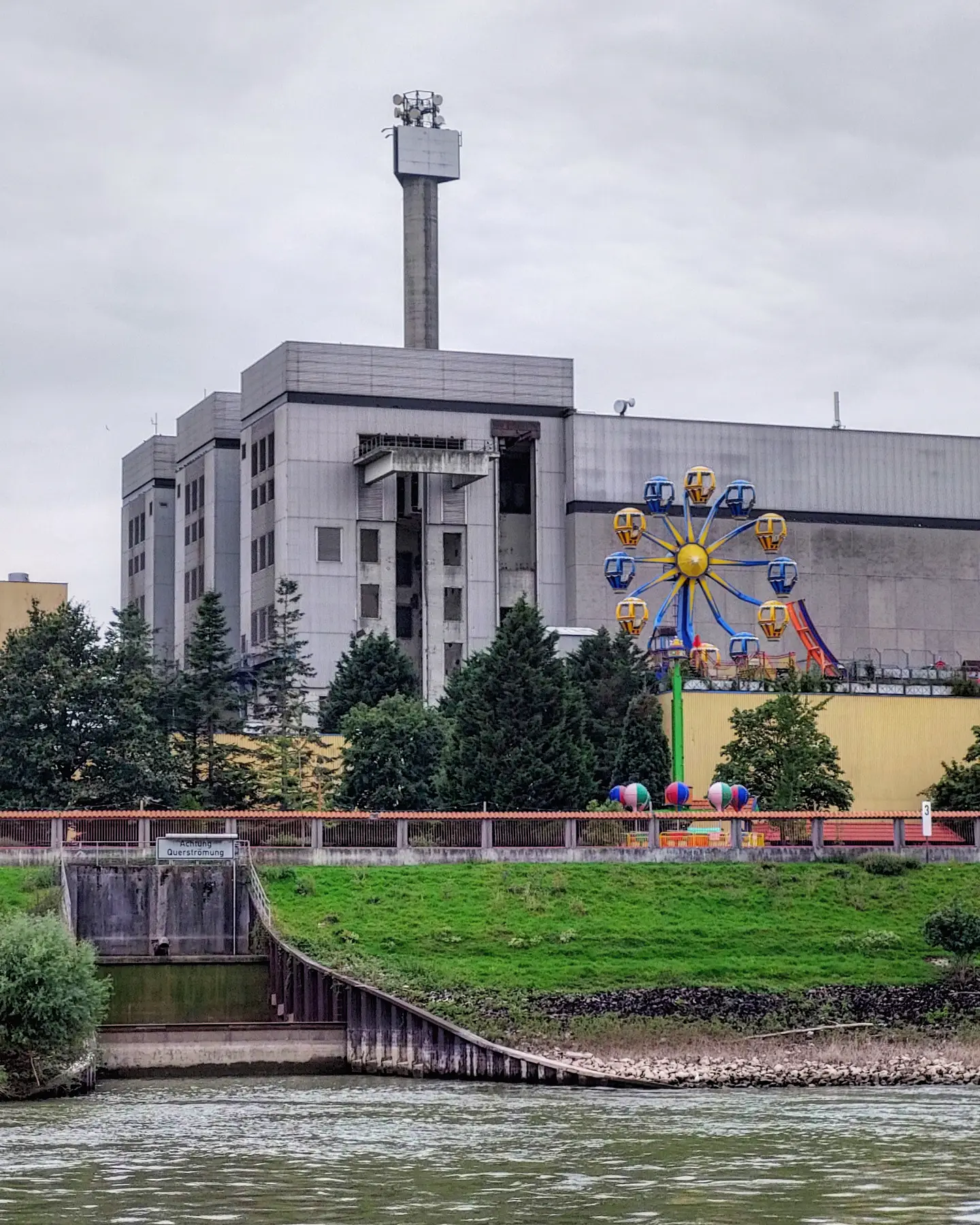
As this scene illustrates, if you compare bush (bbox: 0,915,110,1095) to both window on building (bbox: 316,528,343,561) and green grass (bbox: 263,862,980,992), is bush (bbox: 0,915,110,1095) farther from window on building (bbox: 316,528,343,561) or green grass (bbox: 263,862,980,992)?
window on building (bbox: 316,528,343,561)

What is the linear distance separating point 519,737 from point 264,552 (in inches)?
2105

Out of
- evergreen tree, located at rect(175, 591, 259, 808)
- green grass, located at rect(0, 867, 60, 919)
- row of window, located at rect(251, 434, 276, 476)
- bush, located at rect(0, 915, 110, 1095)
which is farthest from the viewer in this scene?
row of window, located at rect(251, 434, 276, 476)

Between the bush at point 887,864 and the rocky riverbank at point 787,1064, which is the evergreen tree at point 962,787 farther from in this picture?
the rocky riverbank at point 787,1064

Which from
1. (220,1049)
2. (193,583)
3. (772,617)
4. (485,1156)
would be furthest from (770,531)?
(193,583)

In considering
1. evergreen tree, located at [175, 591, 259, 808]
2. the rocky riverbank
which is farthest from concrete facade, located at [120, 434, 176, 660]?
the rocky riverbank

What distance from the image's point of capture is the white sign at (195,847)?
76.1m

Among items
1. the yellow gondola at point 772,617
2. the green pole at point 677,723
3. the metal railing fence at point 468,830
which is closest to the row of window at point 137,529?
the yellow gondola at point 772,617

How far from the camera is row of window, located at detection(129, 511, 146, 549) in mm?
183000

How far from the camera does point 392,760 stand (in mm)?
109625

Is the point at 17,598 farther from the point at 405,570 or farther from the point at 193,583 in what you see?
the point at 193,583

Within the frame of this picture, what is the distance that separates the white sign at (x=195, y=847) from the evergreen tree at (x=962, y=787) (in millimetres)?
38497

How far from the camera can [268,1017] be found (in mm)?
68625

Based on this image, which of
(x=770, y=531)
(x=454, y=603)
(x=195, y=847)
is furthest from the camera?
(x=454, y=603)

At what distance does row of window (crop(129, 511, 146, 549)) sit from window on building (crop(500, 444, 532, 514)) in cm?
3972
